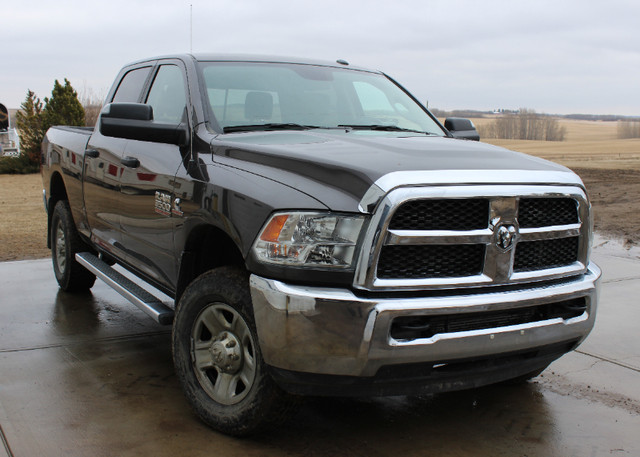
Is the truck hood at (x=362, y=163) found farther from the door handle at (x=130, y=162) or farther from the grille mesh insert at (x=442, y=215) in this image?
the door handle at (x=130, y=162)

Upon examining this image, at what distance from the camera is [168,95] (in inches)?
181

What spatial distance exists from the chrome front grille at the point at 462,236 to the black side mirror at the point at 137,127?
1.53 meters

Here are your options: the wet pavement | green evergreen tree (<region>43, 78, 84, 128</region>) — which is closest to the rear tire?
the wet pavement

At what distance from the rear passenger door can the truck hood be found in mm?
435

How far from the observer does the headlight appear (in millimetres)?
2918

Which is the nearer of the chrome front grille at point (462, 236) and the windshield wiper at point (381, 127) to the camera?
the chrome front grille at point (462, 236)

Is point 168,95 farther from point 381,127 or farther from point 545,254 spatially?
point 545,254

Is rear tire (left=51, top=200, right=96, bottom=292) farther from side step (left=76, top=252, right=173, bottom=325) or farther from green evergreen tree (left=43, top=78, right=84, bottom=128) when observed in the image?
green evergreen tree (left=43, top=78, right=84, bottom=128)

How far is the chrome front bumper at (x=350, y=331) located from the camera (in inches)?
112

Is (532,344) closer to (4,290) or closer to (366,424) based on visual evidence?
(366,424)

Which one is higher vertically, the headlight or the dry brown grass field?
the headlight

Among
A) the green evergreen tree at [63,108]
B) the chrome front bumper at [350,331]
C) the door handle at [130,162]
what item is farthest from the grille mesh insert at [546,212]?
the green evergreen tree at [63,108]

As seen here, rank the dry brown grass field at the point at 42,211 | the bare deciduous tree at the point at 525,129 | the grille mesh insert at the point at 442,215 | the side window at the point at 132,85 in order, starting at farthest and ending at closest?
the bare deciduous tree at the point at 525,129
the dry brown grass field at the point at 42,211
the side window at the point at 132,85
the grille mesh insert at the point at 442,215

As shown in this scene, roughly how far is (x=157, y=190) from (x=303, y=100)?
106cm
